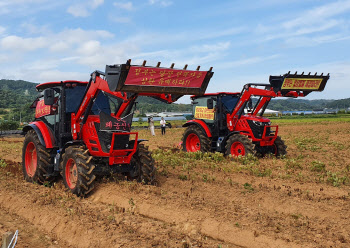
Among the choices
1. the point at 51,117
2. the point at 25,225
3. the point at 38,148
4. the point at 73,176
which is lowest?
the point at 25,225

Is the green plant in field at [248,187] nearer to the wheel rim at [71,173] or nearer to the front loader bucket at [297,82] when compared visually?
the wheel rim at [71,173]

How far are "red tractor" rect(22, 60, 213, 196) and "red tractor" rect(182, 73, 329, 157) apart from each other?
202 inches

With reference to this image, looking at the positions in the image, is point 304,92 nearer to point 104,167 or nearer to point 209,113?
point 209,113

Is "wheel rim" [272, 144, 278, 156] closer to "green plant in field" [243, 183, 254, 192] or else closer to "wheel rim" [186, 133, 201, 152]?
"wheel rim" [186, 133, 201, 152]

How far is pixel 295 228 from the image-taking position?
192 inches

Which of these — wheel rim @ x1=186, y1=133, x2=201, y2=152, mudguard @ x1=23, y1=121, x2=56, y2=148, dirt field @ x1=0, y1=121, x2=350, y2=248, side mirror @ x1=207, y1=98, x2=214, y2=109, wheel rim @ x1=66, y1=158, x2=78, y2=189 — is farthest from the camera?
wheel rim @ x1=186, y1=133, x2=201, y2=152

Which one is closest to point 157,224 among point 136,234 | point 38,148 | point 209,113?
point 136,234

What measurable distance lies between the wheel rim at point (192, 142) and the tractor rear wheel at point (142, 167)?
19.8 ft

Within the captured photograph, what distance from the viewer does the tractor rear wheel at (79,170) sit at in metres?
6.63

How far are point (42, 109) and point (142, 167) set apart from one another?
9.84ft

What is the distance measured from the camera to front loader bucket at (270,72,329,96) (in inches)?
440

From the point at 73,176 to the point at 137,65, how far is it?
2.85 metres

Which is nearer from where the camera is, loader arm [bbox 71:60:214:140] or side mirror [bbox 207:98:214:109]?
loader arm [bbox 71:60:214:140]

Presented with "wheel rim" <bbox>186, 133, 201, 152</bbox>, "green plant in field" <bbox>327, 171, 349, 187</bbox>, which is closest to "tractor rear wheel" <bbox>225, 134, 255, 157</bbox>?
"wheel rim" <bbox>186, 133, 201, 152</bbox>
